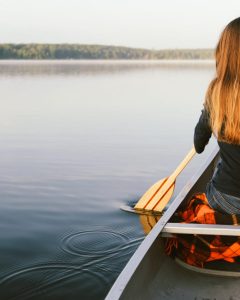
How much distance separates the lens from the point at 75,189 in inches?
293

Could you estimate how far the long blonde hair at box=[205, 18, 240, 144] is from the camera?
10.2ft

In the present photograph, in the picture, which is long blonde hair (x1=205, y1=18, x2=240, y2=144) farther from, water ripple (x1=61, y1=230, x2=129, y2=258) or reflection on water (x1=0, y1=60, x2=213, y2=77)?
reflection on water (x1=0, y1=60, x2=213, y2=77)

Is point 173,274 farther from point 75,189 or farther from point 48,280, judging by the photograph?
point 75,189

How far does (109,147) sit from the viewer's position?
1077cm

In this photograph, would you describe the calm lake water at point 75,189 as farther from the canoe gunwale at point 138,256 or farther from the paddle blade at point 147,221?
the canoe gunwale at point 138,256

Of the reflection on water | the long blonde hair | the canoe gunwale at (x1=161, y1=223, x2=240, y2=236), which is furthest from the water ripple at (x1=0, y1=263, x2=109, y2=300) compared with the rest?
the reflection on water

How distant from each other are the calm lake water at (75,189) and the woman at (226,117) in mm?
1412

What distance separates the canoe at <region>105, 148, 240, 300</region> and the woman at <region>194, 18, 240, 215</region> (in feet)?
0.71

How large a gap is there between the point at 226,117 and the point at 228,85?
0.57 ft

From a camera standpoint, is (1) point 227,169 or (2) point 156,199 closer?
(1) point 227,169

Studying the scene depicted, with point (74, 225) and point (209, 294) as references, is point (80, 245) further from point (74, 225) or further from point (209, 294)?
point (209, 294)

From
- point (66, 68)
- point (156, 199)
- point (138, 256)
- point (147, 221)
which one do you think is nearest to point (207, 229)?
point (138, 256)

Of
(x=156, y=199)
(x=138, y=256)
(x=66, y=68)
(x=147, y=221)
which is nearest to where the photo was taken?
(x=138, y=256)

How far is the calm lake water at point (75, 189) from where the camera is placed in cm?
469
